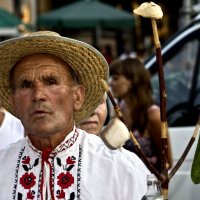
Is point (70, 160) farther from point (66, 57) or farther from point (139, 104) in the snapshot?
point (139, 104)

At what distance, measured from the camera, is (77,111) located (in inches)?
133

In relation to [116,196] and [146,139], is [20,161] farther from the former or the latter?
[146,139]

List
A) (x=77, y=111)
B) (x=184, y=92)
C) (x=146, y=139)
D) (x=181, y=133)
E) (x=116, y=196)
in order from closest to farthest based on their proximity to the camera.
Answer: (x=116, y=196)
(x=77, y=111)
(x=146, y=139)
(x=181, y=133)
(x=184, y=92)

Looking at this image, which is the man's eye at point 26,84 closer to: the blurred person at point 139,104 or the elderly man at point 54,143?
the elderly man at point 54,143

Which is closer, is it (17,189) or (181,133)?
(17,189)

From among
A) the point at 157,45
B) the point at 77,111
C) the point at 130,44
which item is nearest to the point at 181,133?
the point at 77,111

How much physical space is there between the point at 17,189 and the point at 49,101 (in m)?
0.38

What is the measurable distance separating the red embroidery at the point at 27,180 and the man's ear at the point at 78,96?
1.13ft

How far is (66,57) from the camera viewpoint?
323 cm

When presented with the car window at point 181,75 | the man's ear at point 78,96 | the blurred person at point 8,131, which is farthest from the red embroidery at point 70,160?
the car window at point 181,75

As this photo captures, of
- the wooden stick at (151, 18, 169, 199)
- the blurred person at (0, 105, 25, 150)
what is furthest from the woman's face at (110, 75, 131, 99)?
the wooden stick at (151, 18, 169, 199)

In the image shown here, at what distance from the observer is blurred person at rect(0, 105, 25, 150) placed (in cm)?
464

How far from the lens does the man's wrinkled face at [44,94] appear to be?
3.04 metres

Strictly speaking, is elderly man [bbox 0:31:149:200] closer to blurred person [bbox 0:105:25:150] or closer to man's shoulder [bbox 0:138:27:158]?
man's shoulder [bbox 0:138:27:158]
